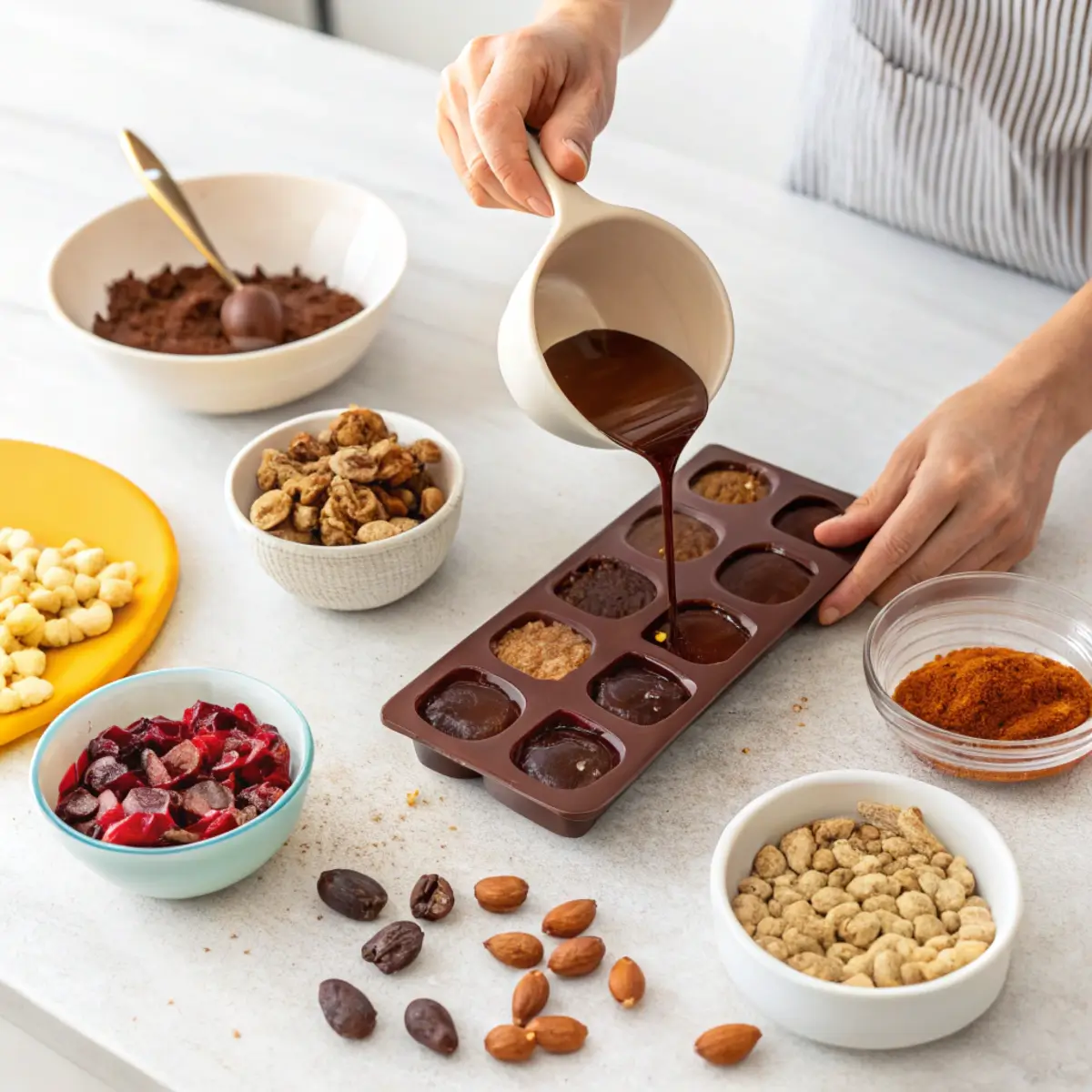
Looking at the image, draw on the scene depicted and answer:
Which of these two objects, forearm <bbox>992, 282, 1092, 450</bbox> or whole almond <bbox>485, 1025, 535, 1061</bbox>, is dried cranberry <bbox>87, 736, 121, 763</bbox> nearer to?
whole almond <bbox>485, 1025, 535, 1061</bbox>

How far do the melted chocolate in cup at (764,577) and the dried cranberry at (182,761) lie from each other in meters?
0.59

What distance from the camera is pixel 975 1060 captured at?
1.06 meters

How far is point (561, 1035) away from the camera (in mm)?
1062

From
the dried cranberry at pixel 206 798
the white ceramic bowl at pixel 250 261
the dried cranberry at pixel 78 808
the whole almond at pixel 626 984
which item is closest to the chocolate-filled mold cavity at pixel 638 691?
the whole almond at pixel 626 984

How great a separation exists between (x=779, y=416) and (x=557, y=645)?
0.57m

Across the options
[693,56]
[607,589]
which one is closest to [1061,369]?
[607,589]

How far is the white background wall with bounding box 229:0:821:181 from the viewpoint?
3.54 m

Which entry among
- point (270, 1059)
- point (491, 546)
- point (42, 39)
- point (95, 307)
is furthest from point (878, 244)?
point (42, 39)

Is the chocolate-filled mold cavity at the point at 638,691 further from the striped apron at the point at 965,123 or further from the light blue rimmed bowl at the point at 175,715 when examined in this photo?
the striped apron at the point at 965,123

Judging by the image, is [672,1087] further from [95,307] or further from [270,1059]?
[95,307]

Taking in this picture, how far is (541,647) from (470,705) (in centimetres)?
11

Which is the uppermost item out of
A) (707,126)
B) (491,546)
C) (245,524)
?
(245,524)

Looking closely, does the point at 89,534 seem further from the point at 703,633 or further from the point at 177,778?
the point at 703,633

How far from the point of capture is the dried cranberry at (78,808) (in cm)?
116
